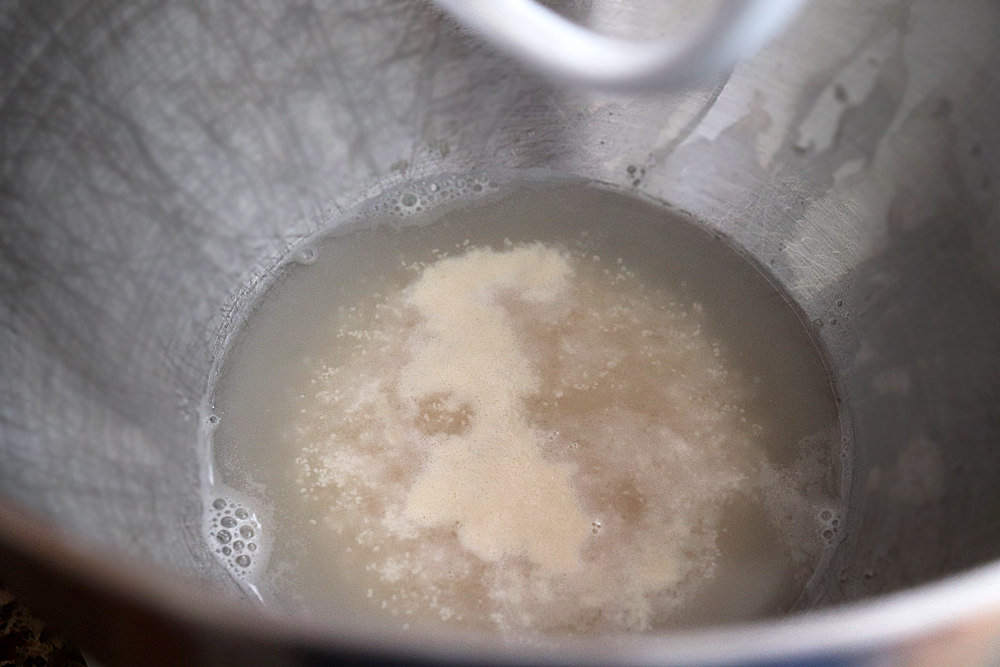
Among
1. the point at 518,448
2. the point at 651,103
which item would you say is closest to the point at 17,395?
the point at 518,448

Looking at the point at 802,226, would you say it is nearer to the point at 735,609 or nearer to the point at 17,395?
the point at 735,609

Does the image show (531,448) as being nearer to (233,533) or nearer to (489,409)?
(489,409)

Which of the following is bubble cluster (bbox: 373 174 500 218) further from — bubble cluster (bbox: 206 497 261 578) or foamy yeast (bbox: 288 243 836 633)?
bubble cluster (bbox: 206 497 261 578)

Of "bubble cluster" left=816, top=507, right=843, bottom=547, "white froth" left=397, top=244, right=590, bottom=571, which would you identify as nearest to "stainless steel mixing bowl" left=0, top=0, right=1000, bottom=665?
"bubble cluster" left=816, top=507, right=843, bottom=547

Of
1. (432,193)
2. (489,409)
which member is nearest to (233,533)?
(489,409)

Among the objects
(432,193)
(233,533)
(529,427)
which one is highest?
(432,193)
